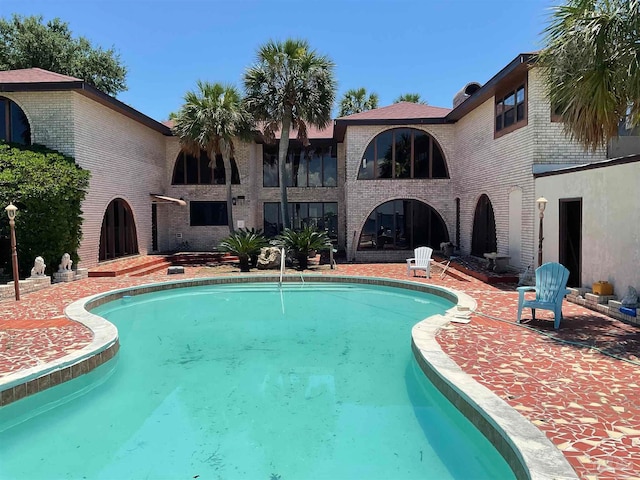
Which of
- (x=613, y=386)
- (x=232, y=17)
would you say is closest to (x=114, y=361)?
(x=613, y=386)

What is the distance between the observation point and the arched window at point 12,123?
44.7ft

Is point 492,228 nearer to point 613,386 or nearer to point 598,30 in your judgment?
point 598,30

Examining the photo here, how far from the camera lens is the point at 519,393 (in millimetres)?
4344

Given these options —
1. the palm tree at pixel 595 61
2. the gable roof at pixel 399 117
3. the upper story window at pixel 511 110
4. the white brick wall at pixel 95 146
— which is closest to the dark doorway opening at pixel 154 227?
the white brick wall at pixel 95 146

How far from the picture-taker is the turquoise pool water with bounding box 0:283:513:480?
3.92 meters

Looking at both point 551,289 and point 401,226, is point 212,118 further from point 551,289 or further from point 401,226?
point 551,289

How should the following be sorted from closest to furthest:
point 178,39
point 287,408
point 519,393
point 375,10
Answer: point 519,393 → point 287,408 → point 375,10 → point 178,39

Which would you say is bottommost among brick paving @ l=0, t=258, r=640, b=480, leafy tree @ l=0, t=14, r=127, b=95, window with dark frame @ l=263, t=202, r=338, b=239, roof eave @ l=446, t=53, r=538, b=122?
brick paving @ l=0, t=258, r=640, b=480

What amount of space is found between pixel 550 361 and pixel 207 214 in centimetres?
1816

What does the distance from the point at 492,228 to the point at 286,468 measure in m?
12.4

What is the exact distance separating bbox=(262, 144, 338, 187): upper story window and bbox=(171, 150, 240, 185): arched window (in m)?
1.89

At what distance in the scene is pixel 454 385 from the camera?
4578 mm

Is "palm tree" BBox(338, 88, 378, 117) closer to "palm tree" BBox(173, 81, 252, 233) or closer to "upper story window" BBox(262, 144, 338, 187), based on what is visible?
"upper story window" BBox(262, 144, 338, 187)

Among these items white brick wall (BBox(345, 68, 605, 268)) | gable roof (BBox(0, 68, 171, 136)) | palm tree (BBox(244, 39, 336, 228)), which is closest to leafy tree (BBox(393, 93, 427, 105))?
white brick wall (BBox(345, 68, 605, 268))
